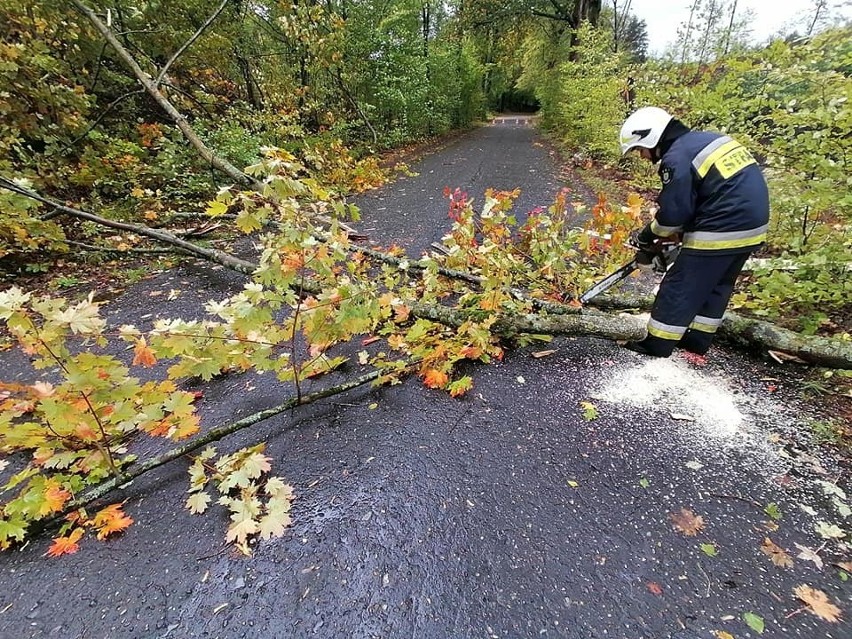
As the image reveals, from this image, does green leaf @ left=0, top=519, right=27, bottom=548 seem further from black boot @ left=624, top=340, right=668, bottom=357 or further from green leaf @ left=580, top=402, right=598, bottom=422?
black boot @ left=624, top=340, right=668, bottom=357

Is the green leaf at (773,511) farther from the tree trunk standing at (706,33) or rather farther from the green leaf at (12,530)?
the tree trunk standing at (706,33)

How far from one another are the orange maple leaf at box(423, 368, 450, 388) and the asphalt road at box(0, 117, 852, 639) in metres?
0.09

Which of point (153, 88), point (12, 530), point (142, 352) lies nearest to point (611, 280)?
point (142, 352)

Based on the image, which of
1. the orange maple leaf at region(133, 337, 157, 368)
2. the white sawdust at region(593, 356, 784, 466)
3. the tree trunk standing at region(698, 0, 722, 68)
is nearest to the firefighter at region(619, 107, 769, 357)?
the white sawdust at region(593, 356, 784, 466)

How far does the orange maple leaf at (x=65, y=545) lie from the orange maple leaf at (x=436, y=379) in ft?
6.49

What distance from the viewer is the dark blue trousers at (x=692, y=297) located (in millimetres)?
2504

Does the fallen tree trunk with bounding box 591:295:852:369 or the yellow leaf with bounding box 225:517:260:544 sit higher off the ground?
the fallen tree trunk with bounding box 591:295:852:369

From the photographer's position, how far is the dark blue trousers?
8.21 ft

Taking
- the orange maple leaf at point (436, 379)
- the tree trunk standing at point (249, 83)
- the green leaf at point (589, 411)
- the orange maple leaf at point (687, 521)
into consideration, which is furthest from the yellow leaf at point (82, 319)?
the tree trunk standing at point (249, 83)

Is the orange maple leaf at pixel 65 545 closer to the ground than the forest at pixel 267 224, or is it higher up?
A: closer to the ground

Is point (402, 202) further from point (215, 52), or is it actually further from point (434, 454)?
point (434, 454)

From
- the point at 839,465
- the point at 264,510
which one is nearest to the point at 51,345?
the point at 264,510

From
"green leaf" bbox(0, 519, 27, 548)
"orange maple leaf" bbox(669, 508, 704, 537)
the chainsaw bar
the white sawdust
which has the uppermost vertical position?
the chainsaw bar

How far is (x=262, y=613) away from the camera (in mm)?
1553
